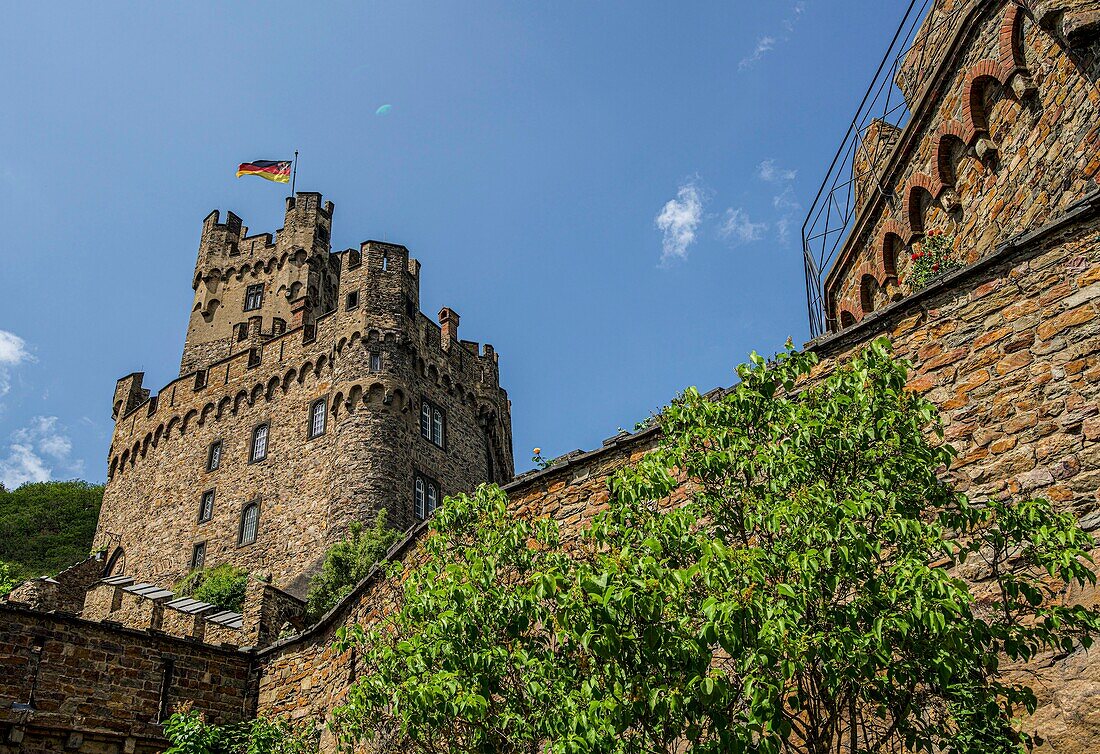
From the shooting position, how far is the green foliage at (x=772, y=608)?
5.90 m

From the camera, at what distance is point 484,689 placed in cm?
707

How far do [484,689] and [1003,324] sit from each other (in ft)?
17.9

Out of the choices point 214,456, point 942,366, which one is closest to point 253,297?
point 214,456

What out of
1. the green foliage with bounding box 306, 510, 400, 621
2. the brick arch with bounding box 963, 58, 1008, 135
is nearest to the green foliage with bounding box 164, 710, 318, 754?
the green foliage with bounding box 306, 510, 400, 621

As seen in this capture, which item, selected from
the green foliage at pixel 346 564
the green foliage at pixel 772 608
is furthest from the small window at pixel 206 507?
the green foliage at pixel 772 608

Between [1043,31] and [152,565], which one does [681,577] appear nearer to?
[1043,31]

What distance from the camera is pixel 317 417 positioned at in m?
31.4

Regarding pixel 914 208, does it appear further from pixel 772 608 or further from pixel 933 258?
pixel 772 608

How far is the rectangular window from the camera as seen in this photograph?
105 ft

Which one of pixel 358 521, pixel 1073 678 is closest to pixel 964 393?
pixel 1073 678

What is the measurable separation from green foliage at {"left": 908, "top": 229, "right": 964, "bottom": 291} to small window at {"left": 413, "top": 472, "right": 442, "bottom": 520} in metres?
20.5

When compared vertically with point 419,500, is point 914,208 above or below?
below

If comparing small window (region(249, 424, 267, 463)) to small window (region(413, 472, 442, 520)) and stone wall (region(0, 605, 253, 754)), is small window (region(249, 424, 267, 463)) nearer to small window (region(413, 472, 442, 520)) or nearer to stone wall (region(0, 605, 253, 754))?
small window (region(413, 472, 442, 520))

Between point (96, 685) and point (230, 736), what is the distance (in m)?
1.88
